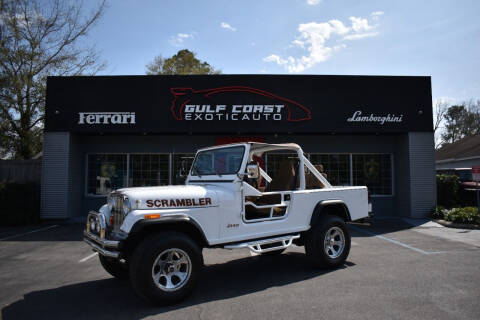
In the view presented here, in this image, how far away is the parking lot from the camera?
3807 millimetres

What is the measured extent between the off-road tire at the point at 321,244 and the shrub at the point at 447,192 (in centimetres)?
974

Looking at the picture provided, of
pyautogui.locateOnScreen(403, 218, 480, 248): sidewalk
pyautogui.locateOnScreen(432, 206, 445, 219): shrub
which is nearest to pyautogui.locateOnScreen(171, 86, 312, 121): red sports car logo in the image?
pyautogui.locateOnScreen(403, 218, 480, 248): sidewalk

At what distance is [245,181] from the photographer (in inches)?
199

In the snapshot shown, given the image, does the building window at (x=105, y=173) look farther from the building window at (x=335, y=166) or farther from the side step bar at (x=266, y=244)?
the side step bar at (x=266, y=244)

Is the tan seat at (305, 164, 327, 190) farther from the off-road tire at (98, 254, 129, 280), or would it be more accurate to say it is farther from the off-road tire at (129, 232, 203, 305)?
the off-road tire at (98, 254, 129, 280)

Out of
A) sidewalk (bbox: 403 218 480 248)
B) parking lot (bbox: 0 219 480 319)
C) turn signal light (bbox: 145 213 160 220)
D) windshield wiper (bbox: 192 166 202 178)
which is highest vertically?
windshield wiper (bbox: 192 166 202 178)

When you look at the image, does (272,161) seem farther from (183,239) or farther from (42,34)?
(42,34)

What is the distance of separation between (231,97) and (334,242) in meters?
7.56

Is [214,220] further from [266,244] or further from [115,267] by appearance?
[115,267]

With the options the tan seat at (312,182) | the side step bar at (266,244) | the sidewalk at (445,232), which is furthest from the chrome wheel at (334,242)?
the sidewalk at (445,232)

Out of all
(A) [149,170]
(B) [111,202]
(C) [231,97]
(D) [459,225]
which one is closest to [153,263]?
(B) [111,202]

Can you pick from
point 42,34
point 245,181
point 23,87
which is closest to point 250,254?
point 245,181

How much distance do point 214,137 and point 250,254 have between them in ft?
21.6

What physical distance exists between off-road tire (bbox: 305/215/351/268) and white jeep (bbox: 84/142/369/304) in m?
0.02
